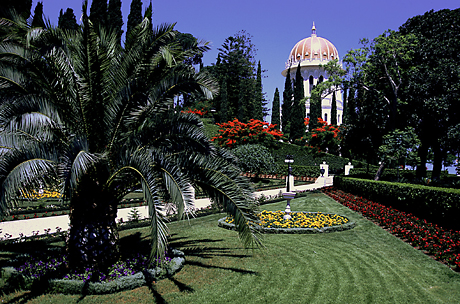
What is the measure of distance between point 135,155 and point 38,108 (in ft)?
6.68

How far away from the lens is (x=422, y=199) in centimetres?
1179

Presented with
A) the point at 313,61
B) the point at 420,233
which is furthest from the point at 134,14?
the point at 313,61

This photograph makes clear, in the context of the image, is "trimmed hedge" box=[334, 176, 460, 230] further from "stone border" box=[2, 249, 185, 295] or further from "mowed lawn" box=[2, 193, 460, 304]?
"stone border" box=[2, 249, 185, 295]

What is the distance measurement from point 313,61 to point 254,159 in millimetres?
44290

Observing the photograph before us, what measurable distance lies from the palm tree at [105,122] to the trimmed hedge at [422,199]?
23.1ft

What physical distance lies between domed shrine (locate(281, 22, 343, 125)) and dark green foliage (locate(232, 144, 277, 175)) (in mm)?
41019

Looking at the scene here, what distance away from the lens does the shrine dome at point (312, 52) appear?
212 ft

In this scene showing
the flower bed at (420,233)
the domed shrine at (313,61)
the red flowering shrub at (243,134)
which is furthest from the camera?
the domed shrine at (313,61)

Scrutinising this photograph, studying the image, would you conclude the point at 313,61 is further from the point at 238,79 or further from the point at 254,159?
the point at 254,159

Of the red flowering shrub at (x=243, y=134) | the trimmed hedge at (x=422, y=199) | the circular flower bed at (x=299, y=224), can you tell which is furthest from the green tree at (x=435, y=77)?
the red flowering shrub at (x=243, y=134)

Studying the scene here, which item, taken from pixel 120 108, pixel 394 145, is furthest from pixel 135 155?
pixel 394 145

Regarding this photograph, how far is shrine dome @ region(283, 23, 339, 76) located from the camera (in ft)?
212

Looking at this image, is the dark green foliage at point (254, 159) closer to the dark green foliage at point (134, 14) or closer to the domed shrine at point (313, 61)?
the dark green foliage at point (134, 14)

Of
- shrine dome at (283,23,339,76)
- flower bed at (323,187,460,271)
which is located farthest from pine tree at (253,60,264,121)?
flower bed at (323,187,460,271)
